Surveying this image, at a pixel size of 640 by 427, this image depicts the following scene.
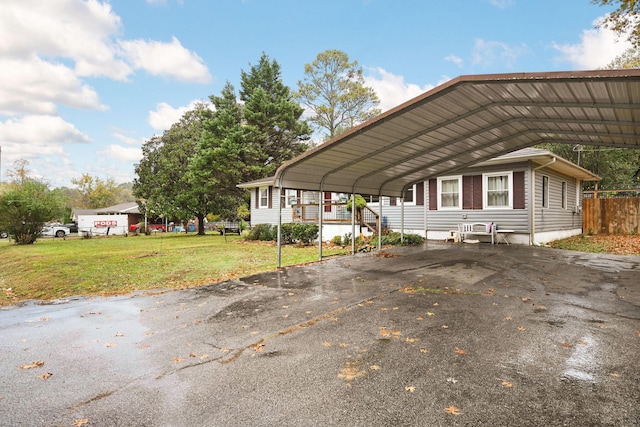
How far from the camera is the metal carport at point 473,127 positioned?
18.1 ft

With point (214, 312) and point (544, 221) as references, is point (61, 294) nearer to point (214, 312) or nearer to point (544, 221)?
point (214, 312)

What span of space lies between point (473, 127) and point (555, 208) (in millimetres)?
10651

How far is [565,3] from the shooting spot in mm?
22359

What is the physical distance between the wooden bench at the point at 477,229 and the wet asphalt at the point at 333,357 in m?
7.14

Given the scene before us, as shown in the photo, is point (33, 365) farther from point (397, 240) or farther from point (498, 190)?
point (498, 190)

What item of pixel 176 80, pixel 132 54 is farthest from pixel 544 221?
pixel 176 80

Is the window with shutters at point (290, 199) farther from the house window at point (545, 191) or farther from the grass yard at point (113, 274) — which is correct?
the house window at point (545, 191)

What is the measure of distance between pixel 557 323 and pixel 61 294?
910 centimetres

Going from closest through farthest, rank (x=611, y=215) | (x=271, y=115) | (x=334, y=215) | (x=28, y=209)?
(x=611, y=215) < (x=334, y=215) < (x=28, y=209) < (x=271, y=115)

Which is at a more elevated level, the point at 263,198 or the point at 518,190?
the point at 263,198

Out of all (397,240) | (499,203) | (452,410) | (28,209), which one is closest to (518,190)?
(499,203)

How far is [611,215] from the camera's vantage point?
59.2 feet

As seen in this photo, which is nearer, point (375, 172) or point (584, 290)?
point (584, 290)

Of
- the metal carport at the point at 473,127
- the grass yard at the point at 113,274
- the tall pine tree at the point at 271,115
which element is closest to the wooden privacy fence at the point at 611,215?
the metal carport at the point at 473,127
